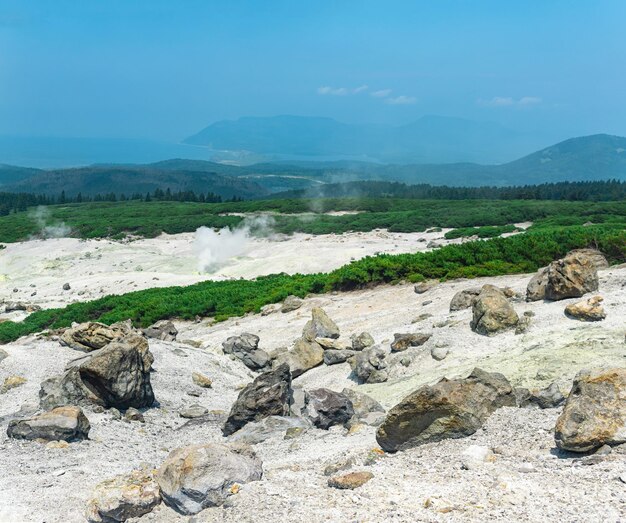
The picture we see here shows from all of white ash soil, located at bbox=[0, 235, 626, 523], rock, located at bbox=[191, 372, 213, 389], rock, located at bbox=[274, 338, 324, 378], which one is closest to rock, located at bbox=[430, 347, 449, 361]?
white ash soil, located at bbox=[0, 235, 626, 523]

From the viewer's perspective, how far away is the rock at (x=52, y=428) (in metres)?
10.3

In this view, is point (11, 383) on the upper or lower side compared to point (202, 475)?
lower

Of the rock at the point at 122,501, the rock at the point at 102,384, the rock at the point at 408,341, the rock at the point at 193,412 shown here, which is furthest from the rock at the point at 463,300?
the rock at the point at 122,501

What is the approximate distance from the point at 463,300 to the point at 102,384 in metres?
9.38

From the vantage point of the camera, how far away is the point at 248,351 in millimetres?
17453

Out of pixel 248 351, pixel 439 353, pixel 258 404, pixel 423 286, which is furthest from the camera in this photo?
pixel 423 286

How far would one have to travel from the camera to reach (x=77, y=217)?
3194 inches

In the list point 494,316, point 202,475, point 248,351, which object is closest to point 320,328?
point 248,351

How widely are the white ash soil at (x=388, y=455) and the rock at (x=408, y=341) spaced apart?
259 millimetres

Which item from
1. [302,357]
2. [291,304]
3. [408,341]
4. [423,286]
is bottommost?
[302,357]

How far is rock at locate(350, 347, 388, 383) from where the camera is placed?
13961mm

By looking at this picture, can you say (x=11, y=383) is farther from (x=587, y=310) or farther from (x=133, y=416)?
(x=587, y=310)

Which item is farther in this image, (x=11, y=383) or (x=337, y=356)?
(x=337, y=356)

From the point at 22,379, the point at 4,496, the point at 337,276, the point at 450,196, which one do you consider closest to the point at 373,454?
the point at 4,496
